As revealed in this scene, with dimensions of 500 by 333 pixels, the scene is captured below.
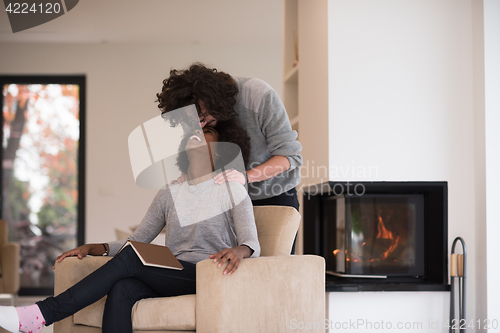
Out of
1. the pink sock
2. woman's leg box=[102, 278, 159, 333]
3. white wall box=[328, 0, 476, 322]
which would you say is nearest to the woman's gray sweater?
woman's leg box=[102, 278, 159, 333]

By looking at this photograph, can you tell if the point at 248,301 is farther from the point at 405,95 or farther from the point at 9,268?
the point at 9,268

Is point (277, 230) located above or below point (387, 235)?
above

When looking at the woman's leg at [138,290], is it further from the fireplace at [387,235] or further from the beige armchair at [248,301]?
the fireplace at [387,235]

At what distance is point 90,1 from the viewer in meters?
4.04

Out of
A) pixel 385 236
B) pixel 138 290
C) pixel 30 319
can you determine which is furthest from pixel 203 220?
pixel 385 236

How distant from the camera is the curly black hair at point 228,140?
6.31ft

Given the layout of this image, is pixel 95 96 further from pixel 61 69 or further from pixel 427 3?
pixel 427 3

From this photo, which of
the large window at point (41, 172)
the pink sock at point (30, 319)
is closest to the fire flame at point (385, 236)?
the pink sock at point (30, 319)

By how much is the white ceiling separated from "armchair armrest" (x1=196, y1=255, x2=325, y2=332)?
3.05 metres

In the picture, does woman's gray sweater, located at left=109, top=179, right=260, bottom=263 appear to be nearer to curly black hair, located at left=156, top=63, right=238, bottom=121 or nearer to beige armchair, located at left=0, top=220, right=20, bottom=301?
curly black hair, located at left=156, top=63, right=238, bottom=121

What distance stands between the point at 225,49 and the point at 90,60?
149 centimetres

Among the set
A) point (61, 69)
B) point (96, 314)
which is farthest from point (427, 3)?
point (61, 69)

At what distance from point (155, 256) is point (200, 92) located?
66 cm

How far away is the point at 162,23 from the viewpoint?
15.2 feet
